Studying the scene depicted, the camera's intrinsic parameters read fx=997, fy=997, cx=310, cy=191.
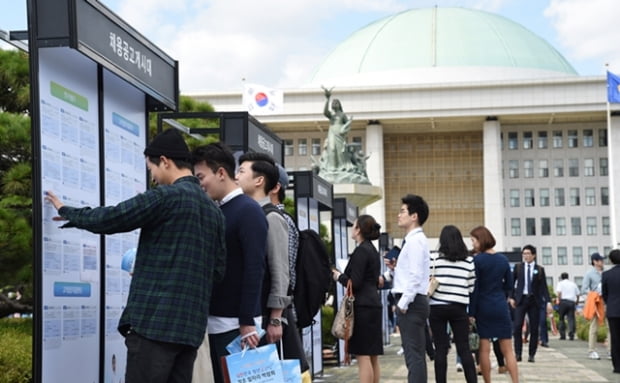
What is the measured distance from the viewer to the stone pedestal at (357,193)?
37906mm

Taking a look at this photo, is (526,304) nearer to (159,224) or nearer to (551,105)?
(159,224)

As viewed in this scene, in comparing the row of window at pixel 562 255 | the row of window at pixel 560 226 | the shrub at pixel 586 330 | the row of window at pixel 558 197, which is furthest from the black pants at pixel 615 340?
the row of window at pixel 558 197

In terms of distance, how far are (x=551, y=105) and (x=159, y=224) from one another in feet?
230

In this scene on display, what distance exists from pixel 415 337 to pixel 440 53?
7346 centimetres

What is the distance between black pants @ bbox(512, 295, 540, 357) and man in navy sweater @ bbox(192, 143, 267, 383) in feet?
34.8

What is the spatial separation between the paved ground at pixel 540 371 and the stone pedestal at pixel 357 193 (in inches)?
789

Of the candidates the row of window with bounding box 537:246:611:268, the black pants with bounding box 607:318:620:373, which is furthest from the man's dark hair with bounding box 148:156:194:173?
the row of window with bounding box 537:246:611:268

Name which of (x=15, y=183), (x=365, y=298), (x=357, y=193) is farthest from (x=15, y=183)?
(x=357, y=193)

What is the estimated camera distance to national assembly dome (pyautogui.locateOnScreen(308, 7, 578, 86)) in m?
78.5

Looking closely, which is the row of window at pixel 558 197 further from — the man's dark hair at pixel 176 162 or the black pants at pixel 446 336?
the man's dark hair at pixel 176 162

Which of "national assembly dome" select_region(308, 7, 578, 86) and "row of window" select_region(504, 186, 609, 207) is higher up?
"national assembly dome" select_region(308, 7, 578, 86)

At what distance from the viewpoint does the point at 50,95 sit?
495 centimetres

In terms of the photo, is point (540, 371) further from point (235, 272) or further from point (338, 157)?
point (338, 157)

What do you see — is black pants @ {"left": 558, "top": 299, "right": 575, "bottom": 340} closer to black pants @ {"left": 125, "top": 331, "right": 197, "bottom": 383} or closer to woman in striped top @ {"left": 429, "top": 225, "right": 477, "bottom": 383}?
woman in striped top @ {"left": 429, "top": 225, "right": 477, "bottom": 383}
